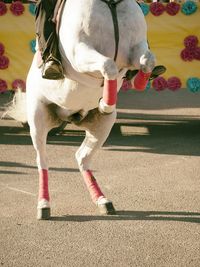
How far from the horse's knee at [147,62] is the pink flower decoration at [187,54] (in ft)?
13.6

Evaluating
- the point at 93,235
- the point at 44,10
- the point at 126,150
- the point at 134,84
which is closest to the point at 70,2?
the point at 44,10

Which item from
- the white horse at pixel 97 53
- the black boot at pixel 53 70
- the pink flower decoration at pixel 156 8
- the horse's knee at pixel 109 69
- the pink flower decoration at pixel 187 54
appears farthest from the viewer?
the pink flower decoration at pixel 187 54

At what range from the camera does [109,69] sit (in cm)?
379

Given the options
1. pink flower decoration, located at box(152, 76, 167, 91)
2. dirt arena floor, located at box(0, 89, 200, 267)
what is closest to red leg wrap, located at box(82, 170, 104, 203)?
dirt arena floor, located at box(0, 89, 200, 267)

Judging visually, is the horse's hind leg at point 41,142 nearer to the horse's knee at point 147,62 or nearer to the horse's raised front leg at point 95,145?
the horse's raised front leg at point 95,145

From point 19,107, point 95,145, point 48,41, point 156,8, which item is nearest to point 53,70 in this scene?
point 48,41

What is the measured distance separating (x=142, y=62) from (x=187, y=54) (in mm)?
4228

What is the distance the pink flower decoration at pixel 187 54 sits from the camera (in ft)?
25.9

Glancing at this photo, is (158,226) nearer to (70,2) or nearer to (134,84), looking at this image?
(134,84)

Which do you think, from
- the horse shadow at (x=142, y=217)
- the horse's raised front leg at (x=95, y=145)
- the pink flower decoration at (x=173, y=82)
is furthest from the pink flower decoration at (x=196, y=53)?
the horse shadow at (x=142, y=217)

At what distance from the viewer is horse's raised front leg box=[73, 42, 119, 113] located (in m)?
3.80

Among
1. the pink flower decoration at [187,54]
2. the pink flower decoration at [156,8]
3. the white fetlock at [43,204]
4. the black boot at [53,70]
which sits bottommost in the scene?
the pink flower decoration at [187,54]

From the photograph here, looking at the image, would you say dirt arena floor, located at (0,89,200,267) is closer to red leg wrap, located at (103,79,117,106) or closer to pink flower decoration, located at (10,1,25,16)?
red leg wrap, located at (103,79,117,106)

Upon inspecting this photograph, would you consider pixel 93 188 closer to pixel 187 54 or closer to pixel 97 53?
pixel 97 53
